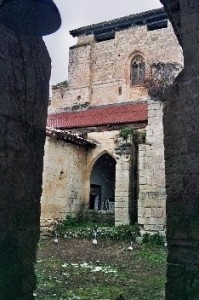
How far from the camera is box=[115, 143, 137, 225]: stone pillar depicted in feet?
40.4

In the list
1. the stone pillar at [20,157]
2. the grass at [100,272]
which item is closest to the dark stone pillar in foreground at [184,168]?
the stone pillar at [20,157]

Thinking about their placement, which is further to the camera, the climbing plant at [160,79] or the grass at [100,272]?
the climbing plant at [160,79]

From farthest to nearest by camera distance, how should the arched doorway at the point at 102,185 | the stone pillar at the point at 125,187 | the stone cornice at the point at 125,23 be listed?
the stone cornice at the point at 125,23, the arched doorway at the point at 102,185, the stone pillar at the point at 125,187

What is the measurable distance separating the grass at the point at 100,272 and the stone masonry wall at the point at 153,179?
916 mm

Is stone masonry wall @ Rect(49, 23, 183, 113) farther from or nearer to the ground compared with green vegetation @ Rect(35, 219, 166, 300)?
farther from the ground

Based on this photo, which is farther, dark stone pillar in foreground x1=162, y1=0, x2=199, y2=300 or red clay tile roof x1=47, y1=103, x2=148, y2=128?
red clay tile roof x1=47, y1=103, x2=148, y2=128

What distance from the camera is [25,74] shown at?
242cm

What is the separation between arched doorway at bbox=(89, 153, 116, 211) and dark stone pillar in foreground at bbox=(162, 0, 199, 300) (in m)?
14.8

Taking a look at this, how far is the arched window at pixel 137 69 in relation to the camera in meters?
22.8

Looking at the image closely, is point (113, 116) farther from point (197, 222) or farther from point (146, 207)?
point (197, 222)

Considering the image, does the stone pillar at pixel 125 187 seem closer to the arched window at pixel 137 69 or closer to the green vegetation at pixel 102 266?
the green vegetation at pixel 102 266

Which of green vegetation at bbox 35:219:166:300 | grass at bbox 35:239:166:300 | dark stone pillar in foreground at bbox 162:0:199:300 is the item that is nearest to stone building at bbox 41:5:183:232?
green vegetation at bbox 35:219:166:300

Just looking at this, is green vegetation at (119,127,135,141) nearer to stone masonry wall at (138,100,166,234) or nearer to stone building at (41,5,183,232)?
stone building at (41,5,183,232)

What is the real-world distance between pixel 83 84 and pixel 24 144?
22332mm
